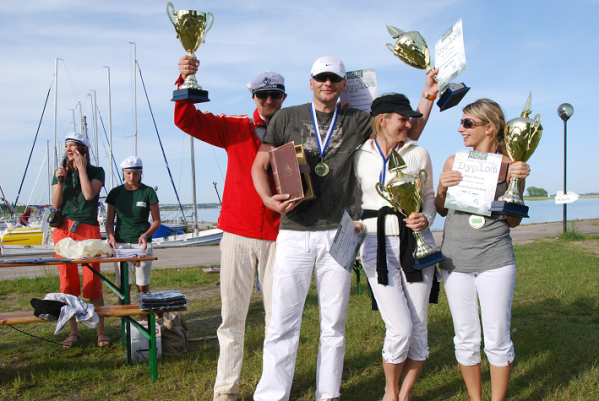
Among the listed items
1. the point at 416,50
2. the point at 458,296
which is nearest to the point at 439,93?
the point at 416,50

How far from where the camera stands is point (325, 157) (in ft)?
9.50

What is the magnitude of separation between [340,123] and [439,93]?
70 centimetres

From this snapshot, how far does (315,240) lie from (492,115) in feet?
4.54

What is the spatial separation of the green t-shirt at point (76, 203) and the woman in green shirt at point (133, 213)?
569 millimetres

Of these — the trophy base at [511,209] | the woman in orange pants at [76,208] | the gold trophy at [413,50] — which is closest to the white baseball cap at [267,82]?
the gold trophy at [413,50]

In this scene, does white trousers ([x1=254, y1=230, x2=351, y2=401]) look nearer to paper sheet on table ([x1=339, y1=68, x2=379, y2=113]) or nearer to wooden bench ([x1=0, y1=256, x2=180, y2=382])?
paper sheet on table ([x1=339, y1=68, x2=379, y2=113])

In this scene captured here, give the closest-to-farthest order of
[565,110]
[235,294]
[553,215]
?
[235,294] → [565,110] → [553,215]

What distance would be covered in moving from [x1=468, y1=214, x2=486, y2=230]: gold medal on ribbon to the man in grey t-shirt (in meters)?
0.67

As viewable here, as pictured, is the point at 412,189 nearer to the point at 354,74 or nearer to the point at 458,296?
the point at 458,296

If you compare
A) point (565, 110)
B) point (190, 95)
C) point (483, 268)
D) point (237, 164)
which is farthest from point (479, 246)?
point (565, 110)

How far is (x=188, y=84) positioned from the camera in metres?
2.97

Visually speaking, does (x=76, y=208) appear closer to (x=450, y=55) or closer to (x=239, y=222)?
(x=239, y=222)

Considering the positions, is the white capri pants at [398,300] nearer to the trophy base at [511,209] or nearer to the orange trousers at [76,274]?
the trophy base at [511,209]

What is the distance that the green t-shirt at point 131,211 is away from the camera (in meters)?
5.25
